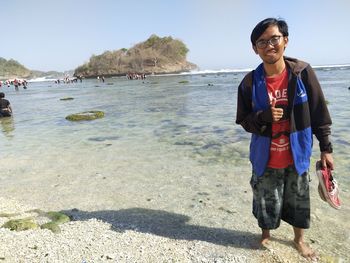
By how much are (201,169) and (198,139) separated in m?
3.48

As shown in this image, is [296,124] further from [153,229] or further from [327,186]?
[153,229]

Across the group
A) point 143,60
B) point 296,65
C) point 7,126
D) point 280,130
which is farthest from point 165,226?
point 143,60

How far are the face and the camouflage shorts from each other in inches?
48.7

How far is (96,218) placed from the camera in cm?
573

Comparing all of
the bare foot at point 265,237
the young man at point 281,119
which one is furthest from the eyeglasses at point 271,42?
the bare foot at point 265,237

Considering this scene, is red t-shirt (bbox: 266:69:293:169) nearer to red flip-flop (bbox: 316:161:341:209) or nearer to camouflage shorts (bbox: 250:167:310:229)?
camouflage shorts (bbox: 250:167:310:229)

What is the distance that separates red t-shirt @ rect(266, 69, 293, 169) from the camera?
3744 mm

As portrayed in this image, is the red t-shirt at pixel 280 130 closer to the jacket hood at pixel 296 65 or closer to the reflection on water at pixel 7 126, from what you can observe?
the jacket hood at pixel 296 65

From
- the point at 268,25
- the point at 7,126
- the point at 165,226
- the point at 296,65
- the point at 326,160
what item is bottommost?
the point at 7,126

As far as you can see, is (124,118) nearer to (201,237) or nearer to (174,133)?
(174,133)

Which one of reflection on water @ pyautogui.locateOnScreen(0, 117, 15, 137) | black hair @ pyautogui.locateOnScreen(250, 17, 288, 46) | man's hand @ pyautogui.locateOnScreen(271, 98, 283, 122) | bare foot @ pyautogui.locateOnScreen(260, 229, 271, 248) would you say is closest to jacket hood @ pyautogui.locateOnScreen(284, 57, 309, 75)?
black hair @ pyautogui.locateOnScreen(250, 17, 288, 46)

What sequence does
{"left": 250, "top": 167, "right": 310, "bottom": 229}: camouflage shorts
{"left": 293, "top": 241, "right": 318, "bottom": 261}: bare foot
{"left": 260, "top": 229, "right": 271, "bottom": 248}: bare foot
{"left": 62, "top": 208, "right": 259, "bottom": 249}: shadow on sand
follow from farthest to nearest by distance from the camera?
1. {"left": 62, "top": 208, "right": 259, "bottom": 249}: shadow on sand
2. {"left": 260, "top": 229, "right": 271, "bottom": 248}: bare foot
3. {"left": 293, "top": 241, "right": 318, "bottom": 261}: bare foot
4. {"left": 250, "top": 167, "right": 310, "bottom": 229}: camouflage shorts

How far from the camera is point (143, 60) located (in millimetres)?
129750

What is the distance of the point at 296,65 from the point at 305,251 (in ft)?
7.41
